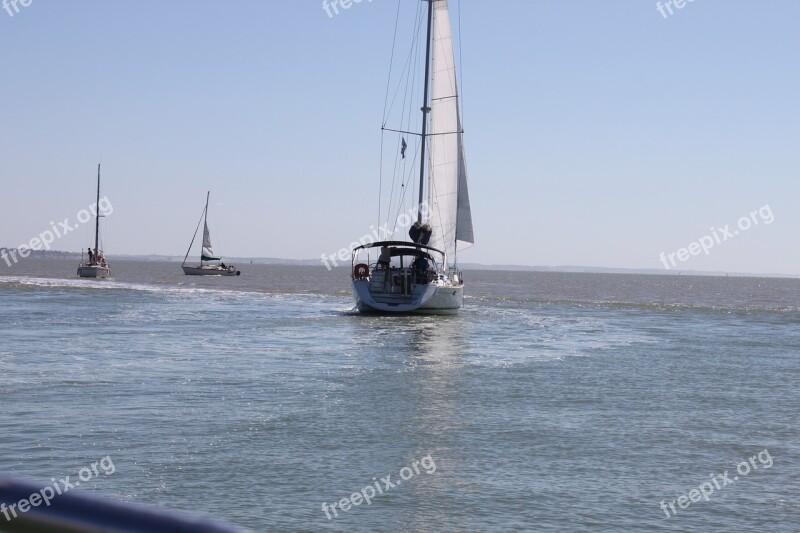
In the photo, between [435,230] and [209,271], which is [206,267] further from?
[435,230]

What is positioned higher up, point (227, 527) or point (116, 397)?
point (227, 527)

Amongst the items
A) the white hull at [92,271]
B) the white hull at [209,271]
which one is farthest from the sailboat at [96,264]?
the white hull at [209,271]

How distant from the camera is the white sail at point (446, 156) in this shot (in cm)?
5406

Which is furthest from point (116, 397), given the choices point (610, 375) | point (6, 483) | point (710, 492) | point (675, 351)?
point (675, 351)

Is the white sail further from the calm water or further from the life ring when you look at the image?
the calm water

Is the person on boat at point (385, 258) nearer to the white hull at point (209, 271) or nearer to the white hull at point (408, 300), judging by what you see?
the white hull at point (408, 300)

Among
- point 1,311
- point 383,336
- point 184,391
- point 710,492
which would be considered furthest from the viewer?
point 1,311

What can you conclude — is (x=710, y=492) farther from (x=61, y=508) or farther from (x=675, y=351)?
(x=675, y=351)

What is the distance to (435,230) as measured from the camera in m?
53.6

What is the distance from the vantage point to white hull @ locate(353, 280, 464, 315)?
1879 inches

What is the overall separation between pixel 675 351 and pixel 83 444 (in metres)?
26.1

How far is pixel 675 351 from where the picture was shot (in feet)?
117

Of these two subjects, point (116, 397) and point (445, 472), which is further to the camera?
point (116, 397)

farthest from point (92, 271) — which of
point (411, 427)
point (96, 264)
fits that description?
point (411, 427)
